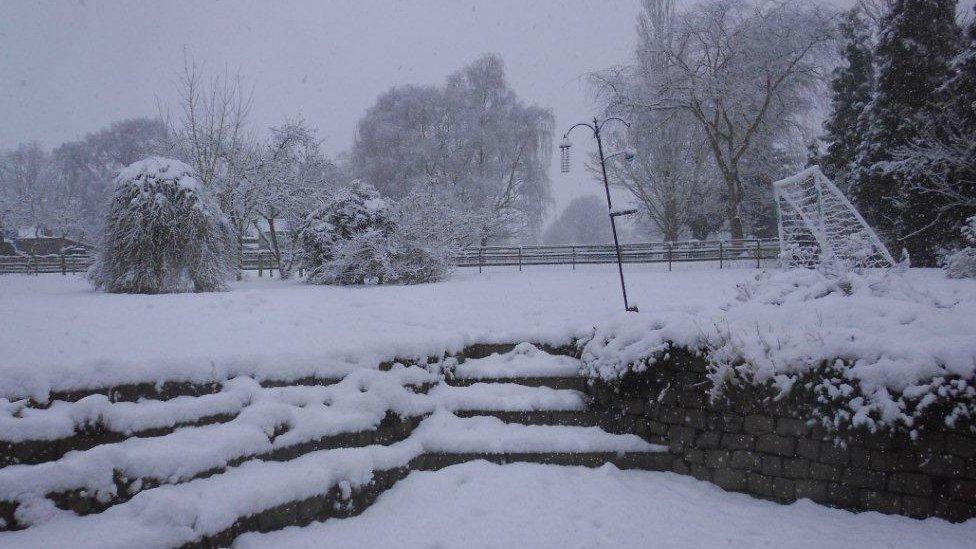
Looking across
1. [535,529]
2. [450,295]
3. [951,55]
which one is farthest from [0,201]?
[951,55]

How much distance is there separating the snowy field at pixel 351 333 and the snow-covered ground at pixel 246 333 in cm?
1

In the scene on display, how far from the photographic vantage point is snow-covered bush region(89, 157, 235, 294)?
8.72 m

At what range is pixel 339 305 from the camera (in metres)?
7.14

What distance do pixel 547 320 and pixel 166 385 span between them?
4268 millimetres

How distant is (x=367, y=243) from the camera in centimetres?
1187

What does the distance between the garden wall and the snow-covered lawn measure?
0.13 metres

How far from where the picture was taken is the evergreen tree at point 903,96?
43.1 feet

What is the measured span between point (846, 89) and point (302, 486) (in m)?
22.0

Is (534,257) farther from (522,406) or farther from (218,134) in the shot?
(522,406)

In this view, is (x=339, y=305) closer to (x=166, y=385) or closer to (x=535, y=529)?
(x=166, y=385)

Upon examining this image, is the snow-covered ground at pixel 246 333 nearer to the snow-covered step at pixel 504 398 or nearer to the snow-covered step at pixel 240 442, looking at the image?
the snow-covered step at pixel 240 442

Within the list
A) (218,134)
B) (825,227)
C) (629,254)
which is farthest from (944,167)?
(218,134)

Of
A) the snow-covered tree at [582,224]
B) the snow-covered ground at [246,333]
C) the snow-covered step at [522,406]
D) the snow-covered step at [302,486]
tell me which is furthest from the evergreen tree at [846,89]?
the snow-covered tree at [582,224]

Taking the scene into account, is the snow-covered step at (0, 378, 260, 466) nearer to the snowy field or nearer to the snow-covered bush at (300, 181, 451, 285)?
the snowy field
